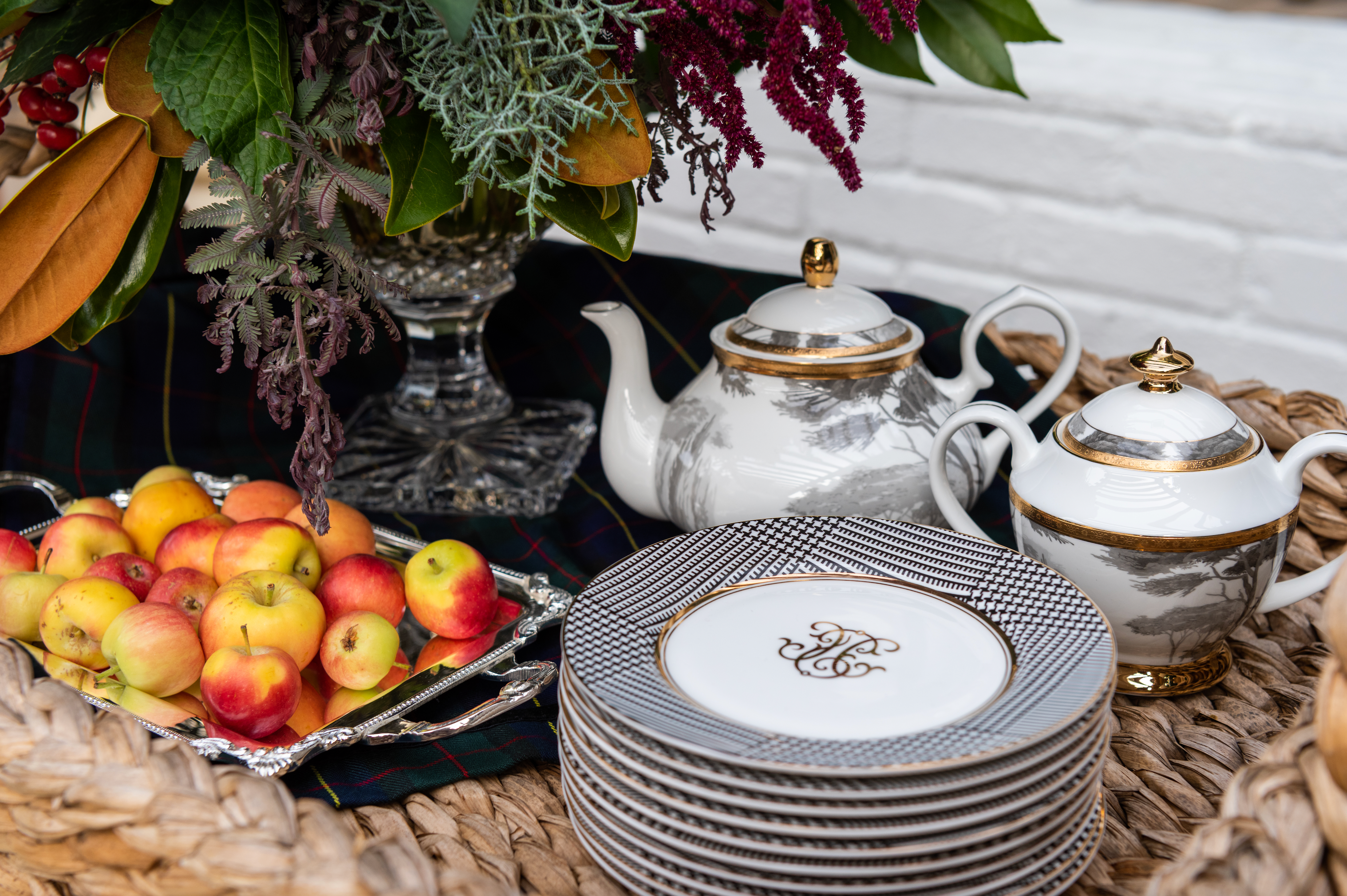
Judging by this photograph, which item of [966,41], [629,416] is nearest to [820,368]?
[629,416]

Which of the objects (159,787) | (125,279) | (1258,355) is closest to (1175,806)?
(159,787)

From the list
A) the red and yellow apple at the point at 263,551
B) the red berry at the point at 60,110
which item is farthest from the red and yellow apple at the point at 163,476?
the red berry at the point at 60,110

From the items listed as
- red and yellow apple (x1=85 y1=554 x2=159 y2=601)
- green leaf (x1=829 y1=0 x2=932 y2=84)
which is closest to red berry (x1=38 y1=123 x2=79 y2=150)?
red and yellow apple (x1=85 y1=554 x2=159 y2=601)

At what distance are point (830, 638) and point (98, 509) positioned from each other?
18.1 inches

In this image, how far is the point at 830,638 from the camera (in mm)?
457

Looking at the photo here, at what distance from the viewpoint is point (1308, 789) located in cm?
34

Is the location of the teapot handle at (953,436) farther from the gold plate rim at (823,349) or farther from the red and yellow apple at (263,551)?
the red and yellow apple at (263,551)

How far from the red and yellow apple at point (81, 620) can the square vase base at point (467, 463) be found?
0.72 ft

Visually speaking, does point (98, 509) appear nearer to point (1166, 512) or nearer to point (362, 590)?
point (362, 590)

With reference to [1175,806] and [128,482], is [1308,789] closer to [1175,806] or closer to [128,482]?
[1175,806]

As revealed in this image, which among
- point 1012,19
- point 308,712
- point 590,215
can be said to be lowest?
point 308,712

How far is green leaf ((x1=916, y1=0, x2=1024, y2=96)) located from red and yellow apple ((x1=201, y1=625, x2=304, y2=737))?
1.62 feet

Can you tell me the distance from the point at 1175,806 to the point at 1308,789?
6.3 inches

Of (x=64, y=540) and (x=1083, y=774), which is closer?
(x=1083, y=774)
